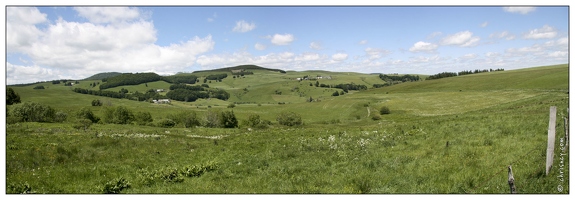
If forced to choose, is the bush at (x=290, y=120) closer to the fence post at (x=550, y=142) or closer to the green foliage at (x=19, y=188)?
the green foliage at (x=19, y=188)

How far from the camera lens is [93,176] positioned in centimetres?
1617

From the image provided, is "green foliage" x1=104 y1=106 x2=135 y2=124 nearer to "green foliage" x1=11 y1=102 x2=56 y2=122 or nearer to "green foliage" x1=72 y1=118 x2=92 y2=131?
"green foliage" x1=11 y1=102 x2=56 y2=122

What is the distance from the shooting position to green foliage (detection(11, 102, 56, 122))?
79.7m

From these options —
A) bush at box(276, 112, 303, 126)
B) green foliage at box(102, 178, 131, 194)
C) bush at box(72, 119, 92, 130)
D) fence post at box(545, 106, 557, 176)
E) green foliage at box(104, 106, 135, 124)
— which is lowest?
bush at box(276, 112, 303, 126)

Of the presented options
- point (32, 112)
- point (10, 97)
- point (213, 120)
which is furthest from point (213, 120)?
point (10, 97)

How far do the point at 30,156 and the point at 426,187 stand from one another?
2226cm

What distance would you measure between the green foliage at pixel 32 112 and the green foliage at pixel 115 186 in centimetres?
8307

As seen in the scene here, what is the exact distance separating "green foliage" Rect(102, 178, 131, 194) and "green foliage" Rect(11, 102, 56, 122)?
8307 cm

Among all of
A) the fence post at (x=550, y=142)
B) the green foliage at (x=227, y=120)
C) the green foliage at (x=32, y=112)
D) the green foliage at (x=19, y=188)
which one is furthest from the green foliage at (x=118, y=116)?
the fence post at (x=550, y=142)

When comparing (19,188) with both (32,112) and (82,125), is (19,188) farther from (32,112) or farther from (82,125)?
(32,112)

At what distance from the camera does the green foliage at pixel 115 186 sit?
45.4 ft

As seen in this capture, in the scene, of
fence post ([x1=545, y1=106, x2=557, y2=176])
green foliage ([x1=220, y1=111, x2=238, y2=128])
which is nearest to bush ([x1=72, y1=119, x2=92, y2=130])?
green foliage ([x1=220, y1=111, x2=238, y2=128])
